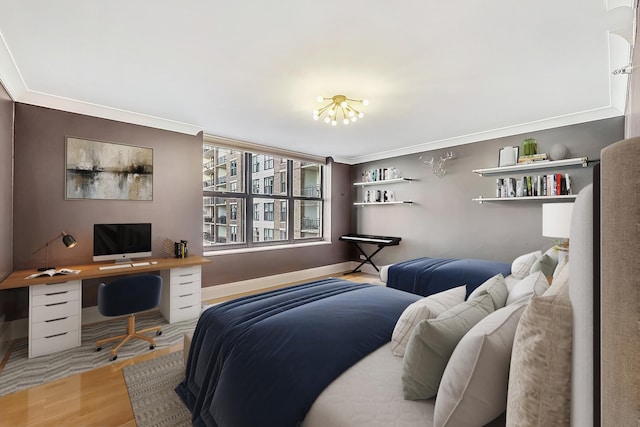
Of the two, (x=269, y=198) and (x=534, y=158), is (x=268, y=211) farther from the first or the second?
(x=534, y=158)

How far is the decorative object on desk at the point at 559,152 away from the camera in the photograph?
3.64m

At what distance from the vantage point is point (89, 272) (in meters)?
2.90

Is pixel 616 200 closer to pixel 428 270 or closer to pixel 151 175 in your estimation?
pixel 428 270

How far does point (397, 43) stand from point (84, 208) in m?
3.71

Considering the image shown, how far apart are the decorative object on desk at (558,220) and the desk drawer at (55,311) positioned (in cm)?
450

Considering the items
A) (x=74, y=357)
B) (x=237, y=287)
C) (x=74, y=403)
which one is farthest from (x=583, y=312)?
(x=237, y=287)

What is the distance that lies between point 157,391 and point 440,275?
9.95 feet

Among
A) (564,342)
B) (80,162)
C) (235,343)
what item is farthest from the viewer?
(80,162)

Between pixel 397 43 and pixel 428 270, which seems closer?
pixel 397 43

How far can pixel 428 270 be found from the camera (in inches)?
142

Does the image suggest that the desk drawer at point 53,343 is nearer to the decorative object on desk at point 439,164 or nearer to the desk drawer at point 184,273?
the desk drawer at point 184,273

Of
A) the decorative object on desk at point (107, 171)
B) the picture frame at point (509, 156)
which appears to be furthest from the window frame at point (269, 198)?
the picture frame at point (509, 156)

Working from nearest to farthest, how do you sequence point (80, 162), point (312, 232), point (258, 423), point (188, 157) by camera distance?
point (258, 423), point (80, 162), point (188, 157), point (312, 232)

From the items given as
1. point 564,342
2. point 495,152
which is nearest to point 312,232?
point 495,152
